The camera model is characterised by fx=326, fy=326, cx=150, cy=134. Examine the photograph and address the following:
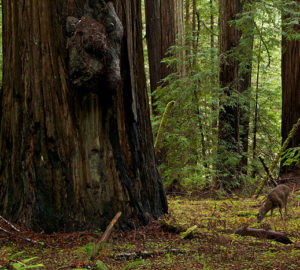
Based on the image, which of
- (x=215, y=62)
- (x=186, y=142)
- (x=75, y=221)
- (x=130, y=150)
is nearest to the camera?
(x=75, y=221)

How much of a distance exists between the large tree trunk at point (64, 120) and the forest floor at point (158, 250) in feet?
1.00

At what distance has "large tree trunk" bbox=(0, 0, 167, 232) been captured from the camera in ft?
12.5

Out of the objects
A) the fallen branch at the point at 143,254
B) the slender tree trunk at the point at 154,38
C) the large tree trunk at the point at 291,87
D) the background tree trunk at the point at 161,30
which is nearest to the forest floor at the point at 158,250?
the fallen branch at the point at 143,254

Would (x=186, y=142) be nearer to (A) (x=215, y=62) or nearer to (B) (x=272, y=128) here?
(A) (x=215, y=62)

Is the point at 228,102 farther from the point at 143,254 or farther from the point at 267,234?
the point at 143,254

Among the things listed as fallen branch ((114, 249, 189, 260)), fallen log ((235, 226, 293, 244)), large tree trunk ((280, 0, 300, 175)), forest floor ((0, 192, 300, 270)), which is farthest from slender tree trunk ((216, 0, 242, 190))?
fallen branch ((114, 249, 189, 260))

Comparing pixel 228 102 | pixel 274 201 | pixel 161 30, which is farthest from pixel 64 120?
pixel 161 30

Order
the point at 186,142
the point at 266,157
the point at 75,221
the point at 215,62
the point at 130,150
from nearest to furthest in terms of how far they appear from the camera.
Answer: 1. the point at 75,221
2. the point at 130,150
3. the point at 186,142
4. the point at 215,62
5. the point at 266,157

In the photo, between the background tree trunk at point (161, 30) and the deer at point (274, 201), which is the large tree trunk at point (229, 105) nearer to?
the background tree trunk at point (161, 30)

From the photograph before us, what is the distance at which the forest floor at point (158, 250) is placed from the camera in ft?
9.25

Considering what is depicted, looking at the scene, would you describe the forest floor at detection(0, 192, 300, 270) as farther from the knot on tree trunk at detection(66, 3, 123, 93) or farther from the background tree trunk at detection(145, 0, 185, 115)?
the background tree trunk at detection(145, 0, 185, 115)

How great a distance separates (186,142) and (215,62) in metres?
2.45

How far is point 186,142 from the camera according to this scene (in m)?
7.80

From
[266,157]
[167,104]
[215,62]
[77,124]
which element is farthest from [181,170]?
[77,124]
